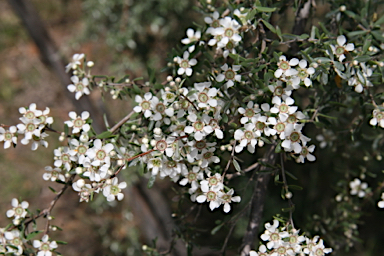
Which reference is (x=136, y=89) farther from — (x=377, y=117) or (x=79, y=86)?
(x=377, y=117)

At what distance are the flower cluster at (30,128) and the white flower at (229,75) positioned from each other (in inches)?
Answer: 23.7

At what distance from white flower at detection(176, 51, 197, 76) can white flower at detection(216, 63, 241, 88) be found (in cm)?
19

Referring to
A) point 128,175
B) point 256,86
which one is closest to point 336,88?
point 256,86

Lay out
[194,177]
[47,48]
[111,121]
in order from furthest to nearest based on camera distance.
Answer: [111,121] → [47,48] → [194,177]

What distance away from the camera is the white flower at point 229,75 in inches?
44.6

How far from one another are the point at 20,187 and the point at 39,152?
40 centimetres

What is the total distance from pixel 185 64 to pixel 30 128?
596 millimetres

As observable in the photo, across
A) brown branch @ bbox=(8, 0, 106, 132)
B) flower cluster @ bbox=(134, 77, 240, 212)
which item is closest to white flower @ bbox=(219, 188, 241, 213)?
flower cluster @ bbox=(134, 77, 240, 212)

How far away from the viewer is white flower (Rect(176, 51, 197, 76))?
130 cm

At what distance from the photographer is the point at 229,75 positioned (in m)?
1.16

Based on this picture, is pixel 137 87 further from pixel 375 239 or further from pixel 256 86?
pixel 375 239

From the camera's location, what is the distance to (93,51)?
4168 millimetres

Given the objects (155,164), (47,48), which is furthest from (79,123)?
(47,48)

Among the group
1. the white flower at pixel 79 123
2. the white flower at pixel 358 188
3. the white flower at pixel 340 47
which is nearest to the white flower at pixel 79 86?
the white flower at pixel 79 123
